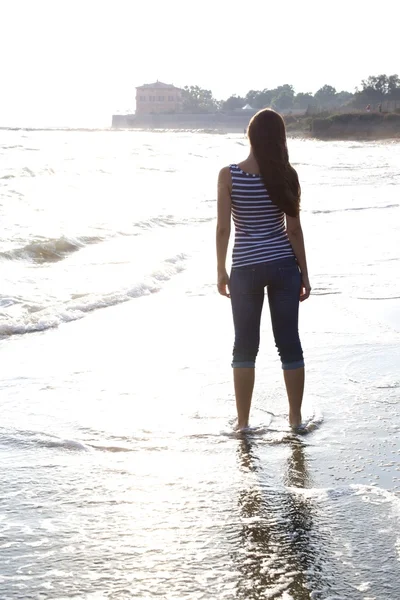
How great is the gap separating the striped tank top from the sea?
0.83 meters

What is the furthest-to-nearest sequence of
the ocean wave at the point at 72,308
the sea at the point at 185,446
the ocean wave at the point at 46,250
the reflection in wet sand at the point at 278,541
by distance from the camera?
the ocean wave at the point at 46,250 → the ocean wave at the point at 72,308 → the sea at the point at 185,446 → the reflection in wet sand at the point at 278,541

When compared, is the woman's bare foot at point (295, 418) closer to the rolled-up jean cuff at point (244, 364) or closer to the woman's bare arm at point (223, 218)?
the rolled-up jean cuff at point (244, 364)

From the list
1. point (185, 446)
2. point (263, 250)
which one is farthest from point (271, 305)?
point (185, 446)

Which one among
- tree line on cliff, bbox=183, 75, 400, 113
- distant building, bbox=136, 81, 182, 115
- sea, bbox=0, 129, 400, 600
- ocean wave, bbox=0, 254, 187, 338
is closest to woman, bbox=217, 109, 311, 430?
sea, bbox=0, 129, 400, 600

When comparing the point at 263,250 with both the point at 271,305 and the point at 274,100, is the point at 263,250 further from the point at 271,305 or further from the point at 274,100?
the point at 274,100

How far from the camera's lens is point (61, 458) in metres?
3.66

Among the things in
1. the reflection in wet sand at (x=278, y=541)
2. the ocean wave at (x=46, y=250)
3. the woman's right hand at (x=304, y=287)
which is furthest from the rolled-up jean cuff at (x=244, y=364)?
the ocean wave at (x=46, y=250)

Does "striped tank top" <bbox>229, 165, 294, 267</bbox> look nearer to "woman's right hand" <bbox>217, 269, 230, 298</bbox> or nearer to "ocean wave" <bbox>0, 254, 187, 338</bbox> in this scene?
"woman's right hand" <bbox>217, 269, 230, 298</bbox>

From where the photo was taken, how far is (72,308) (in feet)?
24.2

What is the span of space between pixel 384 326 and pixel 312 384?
170 cm

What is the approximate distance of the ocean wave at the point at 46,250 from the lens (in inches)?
416

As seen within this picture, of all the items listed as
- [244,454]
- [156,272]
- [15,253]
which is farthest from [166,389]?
[15,253]

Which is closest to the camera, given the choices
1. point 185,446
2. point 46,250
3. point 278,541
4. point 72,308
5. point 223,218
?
point 278,541

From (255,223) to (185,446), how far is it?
3.50ft
